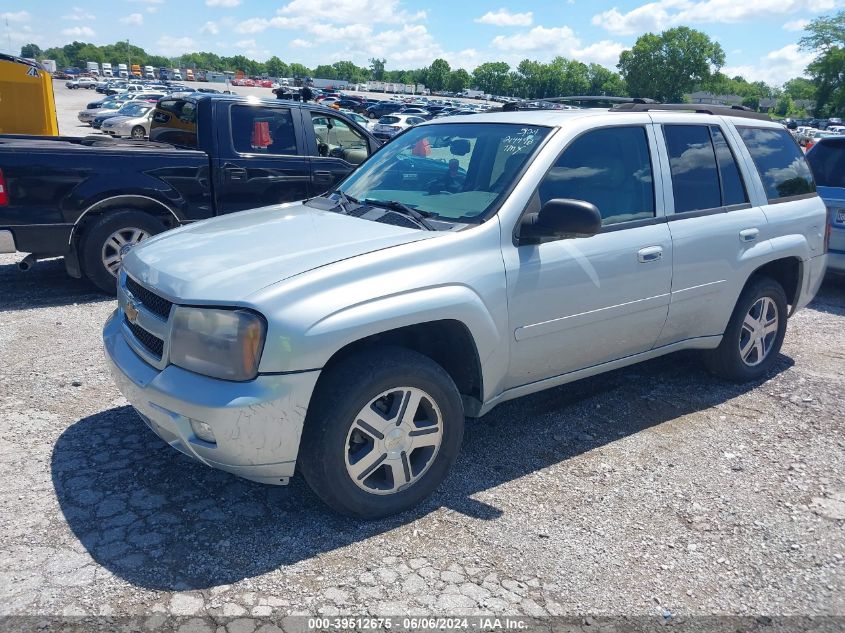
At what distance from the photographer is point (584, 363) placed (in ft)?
12.9

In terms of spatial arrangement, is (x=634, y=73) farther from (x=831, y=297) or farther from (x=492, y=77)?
(x=831, y=297)

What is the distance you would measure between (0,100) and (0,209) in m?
5.29

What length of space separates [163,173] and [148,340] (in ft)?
12.6

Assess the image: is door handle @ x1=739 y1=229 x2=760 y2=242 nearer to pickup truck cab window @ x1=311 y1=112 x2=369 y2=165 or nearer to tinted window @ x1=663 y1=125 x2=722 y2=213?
tinted window @ x1=663 y1=125 x2=722 y2=213

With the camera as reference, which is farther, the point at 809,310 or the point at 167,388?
the point at 809,310

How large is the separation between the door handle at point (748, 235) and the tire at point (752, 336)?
36cm

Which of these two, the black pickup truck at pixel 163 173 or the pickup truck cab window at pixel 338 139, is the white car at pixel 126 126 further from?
the pickup truck cab window at pixel 338 139

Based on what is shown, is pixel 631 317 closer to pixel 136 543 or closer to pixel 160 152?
pixel 136 543

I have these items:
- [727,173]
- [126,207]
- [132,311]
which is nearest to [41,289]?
[126,207]

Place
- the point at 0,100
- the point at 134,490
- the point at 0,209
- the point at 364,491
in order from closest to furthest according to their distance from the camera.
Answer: the point at 364,491, the point at 134,490, the point at 0,209, the point at 0,100

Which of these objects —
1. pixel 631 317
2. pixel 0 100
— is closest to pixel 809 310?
pixel 631 317

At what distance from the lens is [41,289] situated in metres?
6.80

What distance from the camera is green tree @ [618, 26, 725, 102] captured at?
372 feet

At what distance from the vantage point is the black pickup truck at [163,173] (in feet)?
19.4
